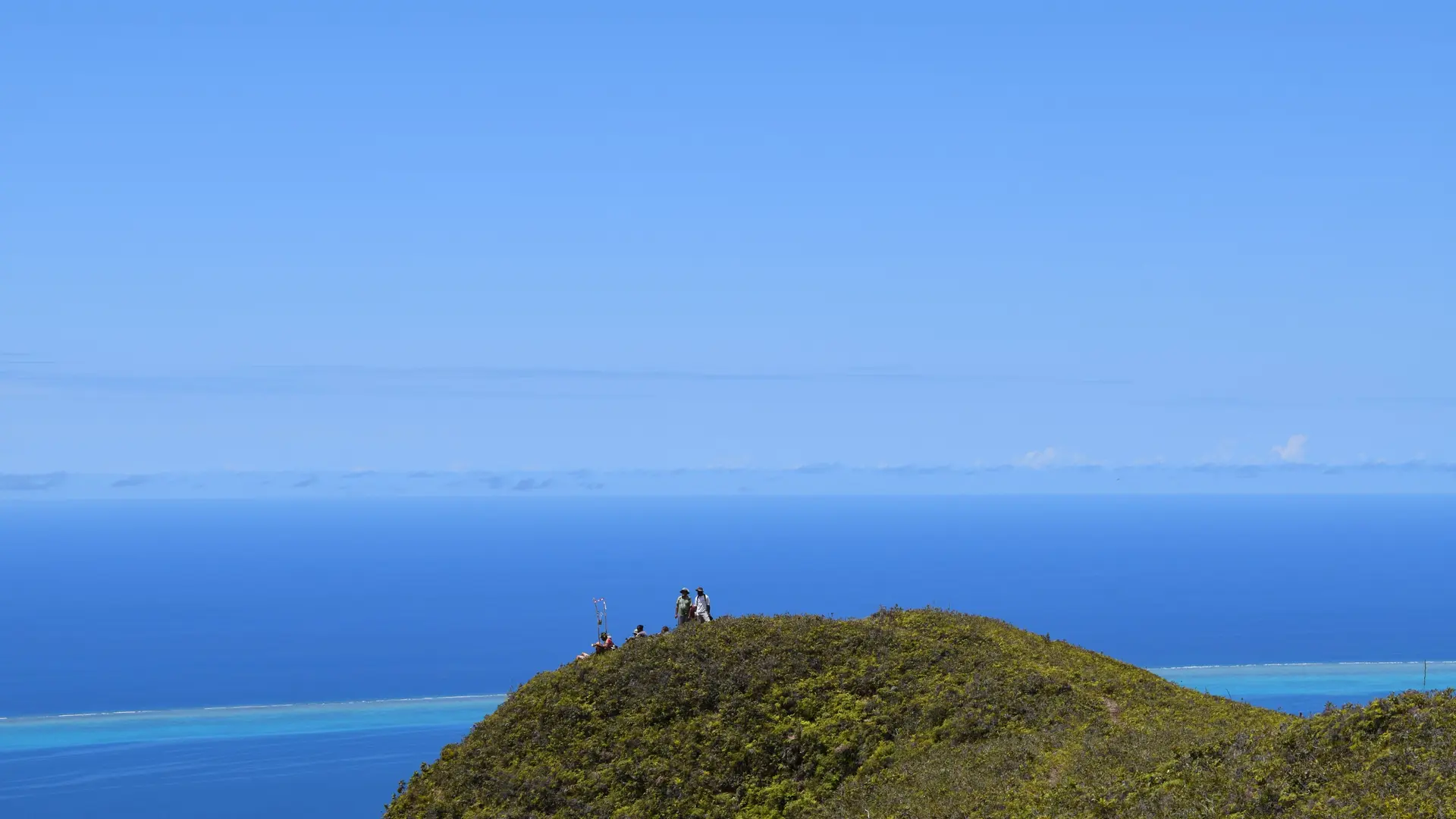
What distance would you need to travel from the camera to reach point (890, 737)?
112ft

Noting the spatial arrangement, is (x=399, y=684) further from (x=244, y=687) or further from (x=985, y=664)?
(x=985, y=664)

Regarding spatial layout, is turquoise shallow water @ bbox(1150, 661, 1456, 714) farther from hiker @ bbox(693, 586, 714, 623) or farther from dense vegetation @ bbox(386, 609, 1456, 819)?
dense vegetation @ bbox(386, 609, 1456, 819)

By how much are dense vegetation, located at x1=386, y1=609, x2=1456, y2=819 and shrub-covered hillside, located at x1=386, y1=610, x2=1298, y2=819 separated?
0.24ft

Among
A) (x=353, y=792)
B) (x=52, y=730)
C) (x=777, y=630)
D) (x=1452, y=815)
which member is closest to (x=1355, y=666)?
(x=353, y=792)

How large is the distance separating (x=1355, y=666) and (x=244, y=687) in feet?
522

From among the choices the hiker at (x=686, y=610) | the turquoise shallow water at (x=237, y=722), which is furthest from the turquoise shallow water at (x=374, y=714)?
the hiker at (x=686, y=610)

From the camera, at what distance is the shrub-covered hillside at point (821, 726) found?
29.2 m

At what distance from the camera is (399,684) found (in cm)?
18700

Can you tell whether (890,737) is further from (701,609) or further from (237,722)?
(237,722)

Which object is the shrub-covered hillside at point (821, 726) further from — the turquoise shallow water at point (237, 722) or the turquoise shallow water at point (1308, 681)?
the turquoise shallow water at point (237, 722)

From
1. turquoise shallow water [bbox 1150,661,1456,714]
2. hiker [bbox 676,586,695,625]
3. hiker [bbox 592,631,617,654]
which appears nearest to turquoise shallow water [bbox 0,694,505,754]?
turquoise shallow water [bbox 1150,661,1456,714]

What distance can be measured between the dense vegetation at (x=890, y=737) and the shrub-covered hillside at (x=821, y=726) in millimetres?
72

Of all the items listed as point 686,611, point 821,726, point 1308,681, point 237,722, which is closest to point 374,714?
point 237,722

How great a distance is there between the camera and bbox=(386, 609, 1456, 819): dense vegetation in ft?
74.4
